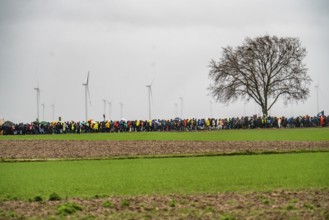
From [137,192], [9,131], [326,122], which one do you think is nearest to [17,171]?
[137,192]

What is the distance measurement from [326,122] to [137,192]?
8323 centimetres

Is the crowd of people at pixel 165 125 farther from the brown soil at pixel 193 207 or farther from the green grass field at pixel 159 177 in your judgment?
the brown soil at pixel 193 207

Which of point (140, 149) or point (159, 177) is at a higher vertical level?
point (140, 149)

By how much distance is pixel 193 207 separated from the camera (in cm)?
1784

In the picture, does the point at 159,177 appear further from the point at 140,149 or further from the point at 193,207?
the point at 140,149

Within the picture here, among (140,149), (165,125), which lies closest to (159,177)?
(140,149)

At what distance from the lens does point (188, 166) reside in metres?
32.9

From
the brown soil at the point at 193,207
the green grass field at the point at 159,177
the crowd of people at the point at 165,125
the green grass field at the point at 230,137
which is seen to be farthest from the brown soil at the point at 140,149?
the crowd of people at the point at 165,125

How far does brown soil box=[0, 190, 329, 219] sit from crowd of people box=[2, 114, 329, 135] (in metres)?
77.3

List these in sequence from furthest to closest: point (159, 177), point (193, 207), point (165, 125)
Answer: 1. point (165, 125)
2. point (159, 177)
3. point (193, 207)

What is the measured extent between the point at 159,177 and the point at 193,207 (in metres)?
9.15

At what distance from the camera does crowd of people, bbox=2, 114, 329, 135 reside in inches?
3844

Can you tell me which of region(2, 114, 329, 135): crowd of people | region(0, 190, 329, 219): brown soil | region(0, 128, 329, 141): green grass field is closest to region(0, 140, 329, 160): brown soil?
region(0, 128, 329, 141): green grass field

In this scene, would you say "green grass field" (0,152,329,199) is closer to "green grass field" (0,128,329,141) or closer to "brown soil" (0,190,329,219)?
"brown soil" (0,190,329,219)
